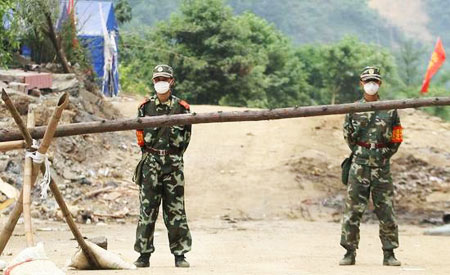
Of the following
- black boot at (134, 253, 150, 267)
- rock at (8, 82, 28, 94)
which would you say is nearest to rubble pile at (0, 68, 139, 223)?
rock at (8, 82, 28, 94)

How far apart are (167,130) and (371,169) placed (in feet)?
6.96

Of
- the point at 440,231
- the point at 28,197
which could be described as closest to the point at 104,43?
the point at 440,231

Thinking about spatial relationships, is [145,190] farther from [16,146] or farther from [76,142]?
[76,142]

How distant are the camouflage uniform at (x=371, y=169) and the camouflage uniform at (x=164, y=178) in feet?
5.71

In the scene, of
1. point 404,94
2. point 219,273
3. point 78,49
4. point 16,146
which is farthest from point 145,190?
point 404,94

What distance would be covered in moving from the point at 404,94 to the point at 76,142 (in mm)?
48322

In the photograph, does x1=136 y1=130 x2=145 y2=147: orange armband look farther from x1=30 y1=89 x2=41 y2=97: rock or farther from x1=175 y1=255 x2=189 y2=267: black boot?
x1=30 y1=89 x2=41 y2=97: rock

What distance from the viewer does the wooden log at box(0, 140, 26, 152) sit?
777 centimetres

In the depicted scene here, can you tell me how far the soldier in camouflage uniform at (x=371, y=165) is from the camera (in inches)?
387

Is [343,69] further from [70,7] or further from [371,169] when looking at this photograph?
[371,169]

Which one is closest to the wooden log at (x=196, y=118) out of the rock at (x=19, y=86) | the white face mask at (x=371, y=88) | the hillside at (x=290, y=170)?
the white face mask at (x=371, y=88)

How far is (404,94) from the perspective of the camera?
64750mm

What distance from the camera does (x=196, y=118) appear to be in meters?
8.23

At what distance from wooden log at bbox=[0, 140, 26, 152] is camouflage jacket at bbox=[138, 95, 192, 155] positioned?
149cm
